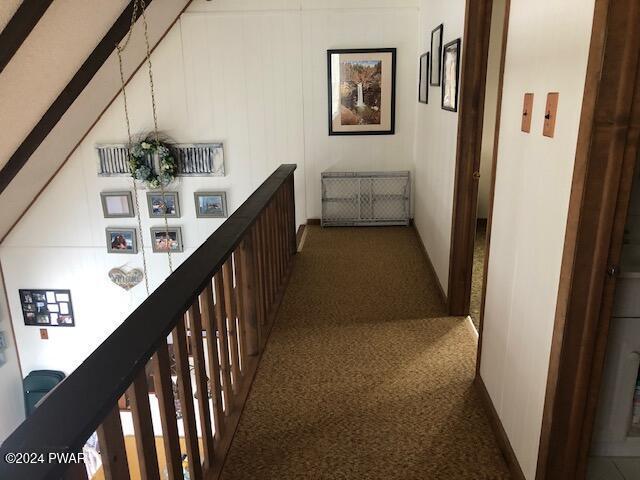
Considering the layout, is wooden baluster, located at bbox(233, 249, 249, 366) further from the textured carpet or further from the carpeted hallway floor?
the textured carpet

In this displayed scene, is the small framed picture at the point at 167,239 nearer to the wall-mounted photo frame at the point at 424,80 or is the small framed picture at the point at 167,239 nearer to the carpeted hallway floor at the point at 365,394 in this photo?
the carpeted hallway floor at the point at 365,394

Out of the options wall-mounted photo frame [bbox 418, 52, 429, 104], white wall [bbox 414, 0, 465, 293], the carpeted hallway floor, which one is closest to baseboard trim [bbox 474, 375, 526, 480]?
the carpeted hallway floor

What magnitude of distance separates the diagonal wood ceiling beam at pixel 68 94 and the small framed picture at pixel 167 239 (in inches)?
73.0

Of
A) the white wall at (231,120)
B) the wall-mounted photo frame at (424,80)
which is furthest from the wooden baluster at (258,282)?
the white wall at (231,120)

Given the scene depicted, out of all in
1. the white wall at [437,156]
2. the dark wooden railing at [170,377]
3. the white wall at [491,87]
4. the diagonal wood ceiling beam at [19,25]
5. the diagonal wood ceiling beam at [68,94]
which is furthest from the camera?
the white wall at [491,87]

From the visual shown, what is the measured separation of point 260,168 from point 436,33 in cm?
253

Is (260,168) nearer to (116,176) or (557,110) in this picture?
(116,176)

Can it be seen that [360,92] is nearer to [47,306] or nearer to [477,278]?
[477,278]

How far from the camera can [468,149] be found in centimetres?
296

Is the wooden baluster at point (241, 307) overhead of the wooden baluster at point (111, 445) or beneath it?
beneath

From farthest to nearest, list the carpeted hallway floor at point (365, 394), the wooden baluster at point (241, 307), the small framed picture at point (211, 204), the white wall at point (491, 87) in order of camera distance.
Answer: the small framed picture at point (211, 204) < the white wall at point (491, 87) < the wooden baluster at point (241, 307) < the carpeted hallway floor at point (365, 394)

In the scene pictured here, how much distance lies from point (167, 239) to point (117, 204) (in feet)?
2.29

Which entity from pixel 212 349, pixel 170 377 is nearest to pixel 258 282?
pixel 212 349

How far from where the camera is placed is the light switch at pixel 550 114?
155cm
